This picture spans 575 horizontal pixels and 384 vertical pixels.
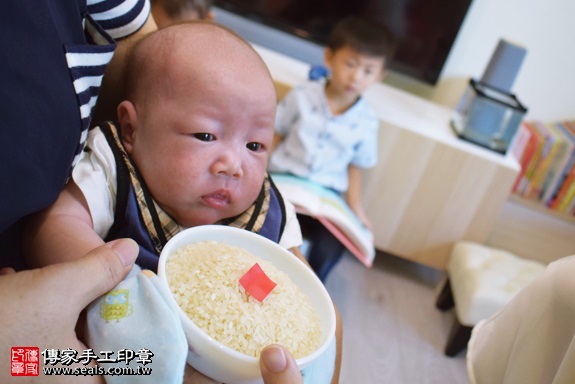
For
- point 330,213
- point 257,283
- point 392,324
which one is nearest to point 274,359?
point 257,283

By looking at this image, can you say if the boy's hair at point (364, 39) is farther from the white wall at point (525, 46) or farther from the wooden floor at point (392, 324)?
the wooden floor at point (392, 324)

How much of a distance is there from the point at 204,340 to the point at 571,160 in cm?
250

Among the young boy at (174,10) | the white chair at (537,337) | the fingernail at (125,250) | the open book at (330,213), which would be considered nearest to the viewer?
the fingernail at (125,250)

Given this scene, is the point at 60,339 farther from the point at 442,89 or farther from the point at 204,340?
the point at 442,89

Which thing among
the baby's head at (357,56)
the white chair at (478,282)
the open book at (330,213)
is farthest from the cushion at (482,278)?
the baby's head at (357,56)

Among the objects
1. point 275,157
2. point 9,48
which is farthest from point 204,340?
point 275,157

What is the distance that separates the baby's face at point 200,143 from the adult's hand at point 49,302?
24 cm

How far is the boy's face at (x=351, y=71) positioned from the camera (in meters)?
1.87

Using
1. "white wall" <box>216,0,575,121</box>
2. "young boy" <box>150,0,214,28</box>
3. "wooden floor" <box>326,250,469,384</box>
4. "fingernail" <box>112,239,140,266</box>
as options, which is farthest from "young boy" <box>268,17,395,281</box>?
"fingernail" <box>112,239,140,266</box>

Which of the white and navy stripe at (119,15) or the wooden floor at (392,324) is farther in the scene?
the wooden floor at (392,324)

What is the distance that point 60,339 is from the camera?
542mm

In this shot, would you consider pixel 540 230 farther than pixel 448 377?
Yes

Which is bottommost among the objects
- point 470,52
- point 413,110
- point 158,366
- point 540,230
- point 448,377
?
point 448,377

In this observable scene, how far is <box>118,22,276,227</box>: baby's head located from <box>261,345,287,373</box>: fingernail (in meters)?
0.31
